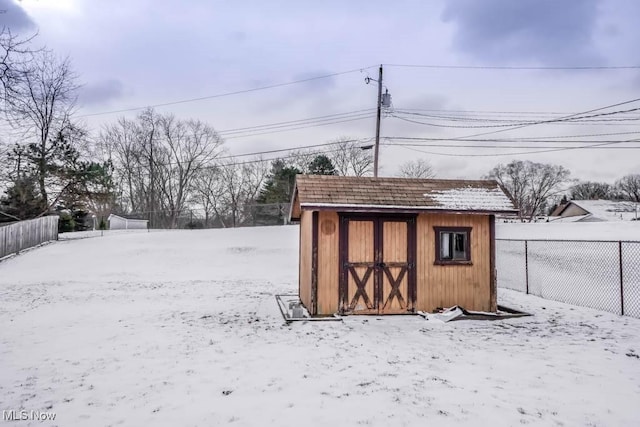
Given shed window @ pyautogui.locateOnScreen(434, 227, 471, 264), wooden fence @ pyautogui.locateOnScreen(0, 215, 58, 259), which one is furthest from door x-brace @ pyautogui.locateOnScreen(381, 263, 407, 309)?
wooden fence @ pyautogui.locateOnScreen(0, 215, 58, 259)

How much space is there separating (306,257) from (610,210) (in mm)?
51244

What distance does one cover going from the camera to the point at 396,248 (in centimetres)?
923

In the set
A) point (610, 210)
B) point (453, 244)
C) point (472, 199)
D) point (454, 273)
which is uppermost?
point (610, 210)

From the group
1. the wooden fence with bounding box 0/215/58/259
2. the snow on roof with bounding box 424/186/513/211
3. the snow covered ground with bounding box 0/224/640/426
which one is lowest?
the snow covered ground with bounding box 0/224/640/426

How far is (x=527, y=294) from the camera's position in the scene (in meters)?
12.6

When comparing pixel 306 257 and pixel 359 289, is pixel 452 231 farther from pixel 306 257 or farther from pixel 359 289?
pixel 306 257

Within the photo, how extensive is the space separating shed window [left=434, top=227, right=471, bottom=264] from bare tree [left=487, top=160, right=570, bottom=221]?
60.8 m

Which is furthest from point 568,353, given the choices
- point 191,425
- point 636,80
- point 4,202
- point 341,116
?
point 4,202

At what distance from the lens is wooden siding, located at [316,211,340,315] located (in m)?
8.94

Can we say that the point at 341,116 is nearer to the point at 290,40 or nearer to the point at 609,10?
the point at 290,40

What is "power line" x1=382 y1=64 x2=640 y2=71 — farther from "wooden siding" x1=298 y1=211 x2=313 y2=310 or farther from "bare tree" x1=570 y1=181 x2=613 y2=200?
"bare tree" x1=570 y1=181 x2=613 y2=200

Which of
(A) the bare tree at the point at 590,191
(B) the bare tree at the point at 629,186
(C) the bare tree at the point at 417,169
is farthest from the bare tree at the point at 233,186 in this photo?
(B) the bare tree at the point at 629,186

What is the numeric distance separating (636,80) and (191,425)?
20.0m

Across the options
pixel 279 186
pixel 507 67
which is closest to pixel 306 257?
pixel 507 67
